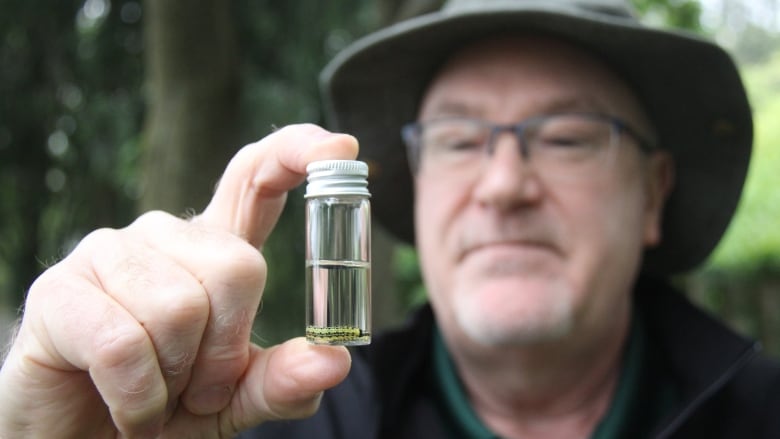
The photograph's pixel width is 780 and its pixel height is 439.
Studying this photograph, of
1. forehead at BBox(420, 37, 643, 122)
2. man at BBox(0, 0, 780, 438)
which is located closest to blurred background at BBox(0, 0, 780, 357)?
man at BBox(0, 0, 780, 438)

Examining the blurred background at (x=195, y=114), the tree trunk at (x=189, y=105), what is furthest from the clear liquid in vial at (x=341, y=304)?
the tree trunk at (x=189, y=105)

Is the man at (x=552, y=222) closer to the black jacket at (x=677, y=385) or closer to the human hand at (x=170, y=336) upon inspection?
the black jacket at (x=677, y=385)

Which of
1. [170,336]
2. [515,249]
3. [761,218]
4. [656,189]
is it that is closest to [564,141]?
[515,249]

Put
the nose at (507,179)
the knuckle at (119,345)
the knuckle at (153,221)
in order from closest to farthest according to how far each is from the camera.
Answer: the knuckle at (119,345), the knuckle at (153,221), the nose at (507,179)

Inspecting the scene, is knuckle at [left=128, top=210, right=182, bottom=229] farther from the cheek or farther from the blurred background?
the blurred background

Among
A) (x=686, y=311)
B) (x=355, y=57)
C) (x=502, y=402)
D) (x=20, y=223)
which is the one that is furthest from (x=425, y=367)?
(x=20, y=223)

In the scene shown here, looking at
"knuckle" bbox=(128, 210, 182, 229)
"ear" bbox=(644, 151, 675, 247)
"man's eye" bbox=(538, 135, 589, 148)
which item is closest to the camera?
"knuckle" bbox=(128, 210, 182, 229)
